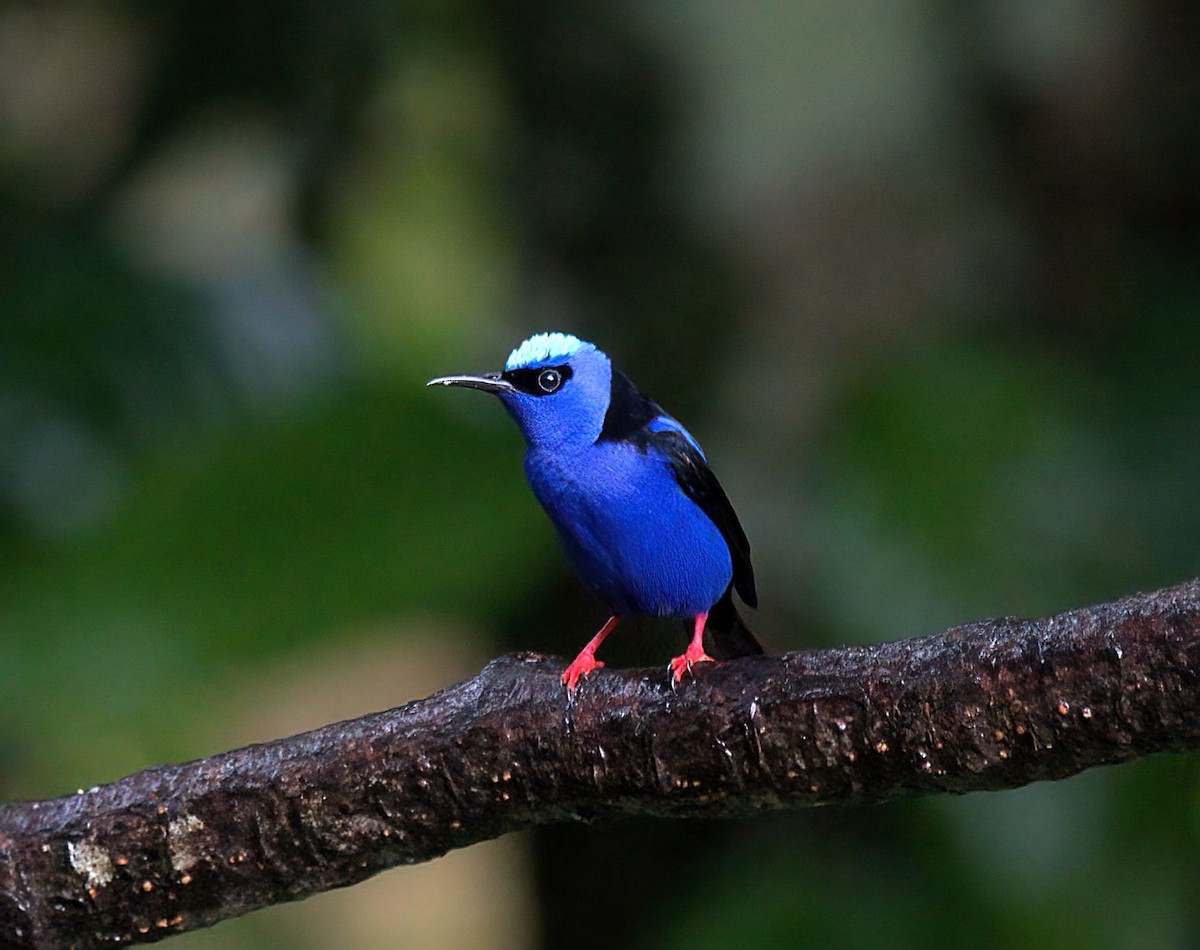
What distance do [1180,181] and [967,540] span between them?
2067 mm

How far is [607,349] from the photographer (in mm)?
5539

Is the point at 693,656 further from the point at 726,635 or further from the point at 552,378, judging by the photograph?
the point at 552,378

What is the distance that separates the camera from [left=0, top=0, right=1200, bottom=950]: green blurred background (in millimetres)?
3975

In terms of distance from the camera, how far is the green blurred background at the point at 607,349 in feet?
13.0

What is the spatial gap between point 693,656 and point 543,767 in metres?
0.48

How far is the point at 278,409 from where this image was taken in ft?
14.0

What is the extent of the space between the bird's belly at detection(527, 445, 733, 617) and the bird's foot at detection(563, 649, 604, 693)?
0.81 ft

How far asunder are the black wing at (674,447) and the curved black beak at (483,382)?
0.73 feet

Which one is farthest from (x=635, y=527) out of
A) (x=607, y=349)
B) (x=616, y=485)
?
(x=607, y=349)

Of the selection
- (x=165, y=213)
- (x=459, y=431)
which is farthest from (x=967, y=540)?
(x=165, y=213)

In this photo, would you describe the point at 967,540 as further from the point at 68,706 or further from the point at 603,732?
the point at 68,706

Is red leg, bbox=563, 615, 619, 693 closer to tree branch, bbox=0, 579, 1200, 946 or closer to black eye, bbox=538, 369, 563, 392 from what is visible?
tree branch, bbox=0, 579, 1200, 946

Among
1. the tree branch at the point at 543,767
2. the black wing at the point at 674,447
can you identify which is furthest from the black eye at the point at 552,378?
the tree branch at the point at 543,767

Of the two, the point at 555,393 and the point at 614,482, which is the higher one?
the point at 555,393
